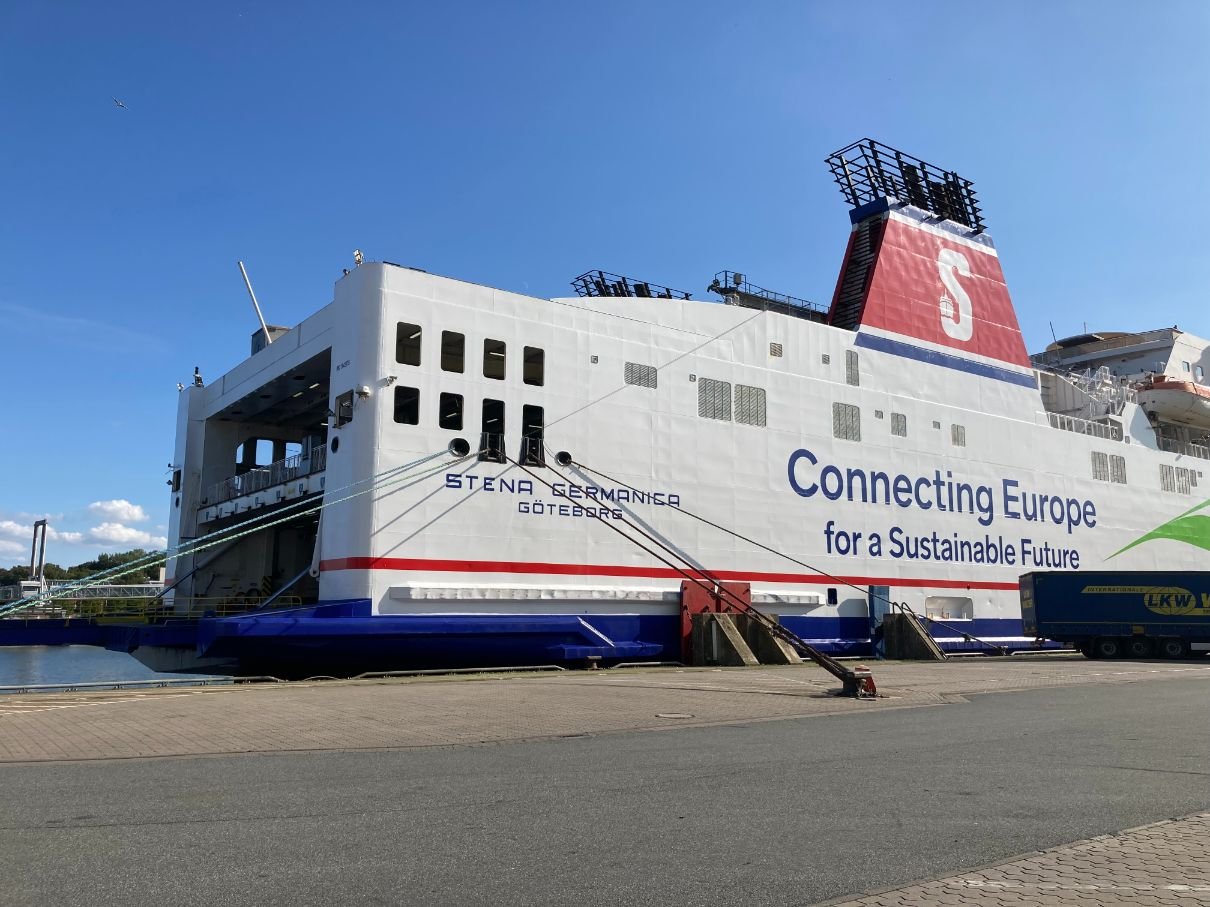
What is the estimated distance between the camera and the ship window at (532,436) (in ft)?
65.0

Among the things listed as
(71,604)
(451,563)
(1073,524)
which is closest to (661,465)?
(451,563)

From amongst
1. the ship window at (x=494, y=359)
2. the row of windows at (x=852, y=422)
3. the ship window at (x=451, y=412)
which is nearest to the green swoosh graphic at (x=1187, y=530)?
the row of windows at (x=852, y=422)

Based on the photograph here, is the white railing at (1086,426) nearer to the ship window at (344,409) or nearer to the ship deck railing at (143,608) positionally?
the ship window at (344,409)

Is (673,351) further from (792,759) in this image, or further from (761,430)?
(792,759)

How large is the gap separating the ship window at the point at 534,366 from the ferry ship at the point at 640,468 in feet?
0.20

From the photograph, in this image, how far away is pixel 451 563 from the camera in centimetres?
1850

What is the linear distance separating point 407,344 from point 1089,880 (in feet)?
53.1

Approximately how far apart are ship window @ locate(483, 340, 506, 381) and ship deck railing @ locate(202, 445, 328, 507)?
3793 millimetres

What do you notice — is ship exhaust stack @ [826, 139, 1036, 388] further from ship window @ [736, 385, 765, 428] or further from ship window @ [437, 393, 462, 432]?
ship window @ [437, 393, 462, 432]

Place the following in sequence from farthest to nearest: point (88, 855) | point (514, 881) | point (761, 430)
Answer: point (761, 430) < point (88, 855) < point (514, 881)

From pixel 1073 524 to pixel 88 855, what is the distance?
31.5m

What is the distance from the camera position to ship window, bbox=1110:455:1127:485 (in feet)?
107

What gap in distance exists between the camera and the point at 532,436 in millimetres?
19953

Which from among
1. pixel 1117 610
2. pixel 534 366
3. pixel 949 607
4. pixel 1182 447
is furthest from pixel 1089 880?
pixel 1182 447
